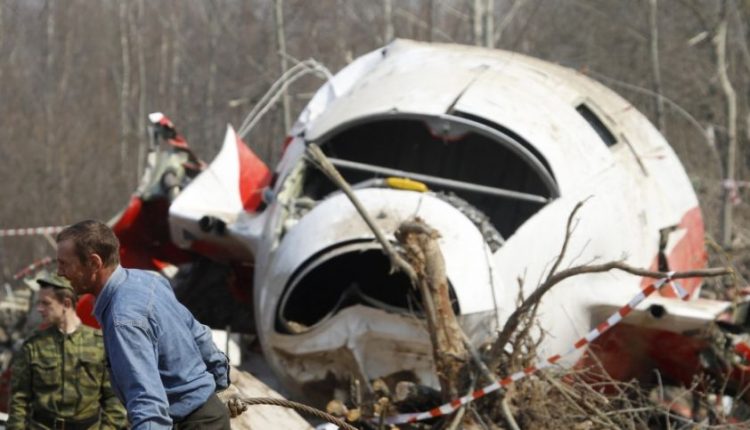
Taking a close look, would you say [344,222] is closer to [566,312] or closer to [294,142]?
[566,312]

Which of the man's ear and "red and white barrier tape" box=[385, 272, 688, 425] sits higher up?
the man's ear

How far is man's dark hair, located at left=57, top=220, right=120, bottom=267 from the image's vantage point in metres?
4.04

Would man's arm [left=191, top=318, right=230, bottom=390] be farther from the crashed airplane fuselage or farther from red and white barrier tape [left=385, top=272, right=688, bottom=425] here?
the crashed airplane fuselage

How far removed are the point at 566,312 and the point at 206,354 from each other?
A: 3.51 m

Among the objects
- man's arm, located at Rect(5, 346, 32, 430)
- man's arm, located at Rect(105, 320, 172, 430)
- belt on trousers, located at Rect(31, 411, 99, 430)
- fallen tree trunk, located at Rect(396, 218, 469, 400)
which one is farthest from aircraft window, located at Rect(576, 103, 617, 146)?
man's arm, located at Rect(105, 320, 172, 430)

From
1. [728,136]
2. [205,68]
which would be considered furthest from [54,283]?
[205,68]

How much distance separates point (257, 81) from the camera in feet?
88.1

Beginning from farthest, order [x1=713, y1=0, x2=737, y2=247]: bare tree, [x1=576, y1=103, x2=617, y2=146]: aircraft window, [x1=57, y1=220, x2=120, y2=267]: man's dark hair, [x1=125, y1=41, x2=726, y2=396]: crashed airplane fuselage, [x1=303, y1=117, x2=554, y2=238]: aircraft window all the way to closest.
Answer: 1. [x1=713, y1=0, x2=737, y2=247]: bare tree
2. [x1=303, y1=117, x2=554, y2=238]: aircraft window
3. [x1=576, y1=103, x2=617, y2=146]: aircraft window
4. [x1=125, y1=41, x2=726, y2=396]: crashed airplane fuselage
5. [x1=57, y1=220, x2=120, y2=267]: man's dark hair

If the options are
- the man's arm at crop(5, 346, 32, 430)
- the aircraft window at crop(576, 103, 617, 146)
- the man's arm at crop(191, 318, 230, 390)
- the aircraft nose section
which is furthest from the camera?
the aircraft window at crop(576, 103, 617, 146)

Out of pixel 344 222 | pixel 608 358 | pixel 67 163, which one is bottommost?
pixel 67 163

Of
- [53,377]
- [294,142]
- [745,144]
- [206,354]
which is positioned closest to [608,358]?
[294,142]

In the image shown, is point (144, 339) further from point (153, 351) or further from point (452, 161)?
point (452, 161)

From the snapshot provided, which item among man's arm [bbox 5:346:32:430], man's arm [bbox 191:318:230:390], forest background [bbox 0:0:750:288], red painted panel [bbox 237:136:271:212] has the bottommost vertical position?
forest background [bbox 0:0:750:288]

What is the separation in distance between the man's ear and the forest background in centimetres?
1609
